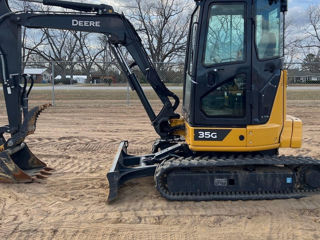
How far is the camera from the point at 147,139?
9.19 m

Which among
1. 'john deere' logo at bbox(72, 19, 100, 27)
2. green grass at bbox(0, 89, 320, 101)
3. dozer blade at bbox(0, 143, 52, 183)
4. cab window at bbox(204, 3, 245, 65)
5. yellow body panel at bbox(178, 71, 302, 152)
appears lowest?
dozer blade at bbox(0, 143, 52, 183)

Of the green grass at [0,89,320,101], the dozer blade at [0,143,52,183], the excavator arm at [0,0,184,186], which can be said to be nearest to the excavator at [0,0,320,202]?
the excavator arm at [0,0,184,186]

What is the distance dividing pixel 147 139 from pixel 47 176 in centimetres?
367

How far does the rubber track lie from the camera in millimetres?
4641

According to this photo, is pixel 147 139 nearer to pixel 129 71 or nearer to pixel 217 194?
pixel 129 71

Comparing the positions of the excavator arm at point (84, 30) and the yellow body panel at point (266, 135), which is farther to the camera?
the excavator arm at point (84, 30)

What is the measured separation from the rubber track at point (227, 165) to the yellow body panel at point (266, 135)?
16cm

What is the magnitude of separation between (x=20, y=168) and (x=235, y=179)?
387 cm

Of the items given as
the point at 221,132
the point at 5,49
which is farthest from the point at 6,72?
the point at 221,132

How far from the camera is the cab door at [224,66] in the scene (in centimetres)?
459

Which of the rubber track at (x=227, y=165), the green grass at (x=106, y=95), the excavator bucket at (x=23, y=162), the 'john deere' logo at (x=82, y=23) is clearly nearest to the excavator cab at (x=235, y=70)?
the rubber track at (x=227, y=165)

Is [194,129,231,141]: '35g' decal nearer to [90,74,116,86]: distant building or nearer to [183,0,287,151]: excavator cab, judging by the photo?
[183,0,287,151]: excavator cab

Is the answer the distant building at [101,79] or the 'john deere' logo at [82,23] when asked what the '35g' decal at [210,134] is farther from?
the distant building at [101,79]

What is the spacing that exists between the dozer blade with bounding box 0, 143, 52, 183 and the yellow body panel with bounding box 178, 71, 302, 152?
2850mm
